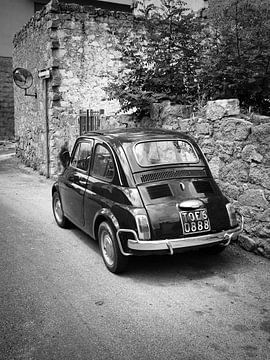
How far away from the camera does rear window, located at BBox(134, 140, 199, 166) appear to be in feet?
16.4

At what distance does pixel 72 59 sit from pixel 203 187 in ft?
27.4

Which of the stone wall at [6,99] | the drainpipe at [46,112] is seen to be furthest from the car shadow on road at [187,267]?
the stone wall at [6,99]

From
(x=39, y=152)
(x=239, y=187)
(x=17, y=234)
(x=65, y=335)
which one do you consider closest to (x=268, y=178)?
(x=239, y=187)

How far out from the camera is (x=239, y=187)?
5.57 metres

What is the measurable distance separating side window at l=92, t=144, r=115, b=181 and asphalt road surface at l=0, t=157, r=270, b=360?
1.12 meters

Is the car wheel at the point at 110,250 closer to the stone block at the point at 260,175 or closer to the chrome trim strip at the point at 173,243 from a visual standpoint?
the chrome trim strip at the point at 173,243

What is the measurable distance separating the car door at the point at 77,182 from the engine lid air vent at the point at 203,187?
1.61 m

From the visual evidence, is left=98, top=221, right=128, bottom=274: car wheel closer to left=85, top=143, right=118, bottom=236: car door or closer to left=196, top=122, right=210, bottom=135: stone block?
left=85, top=143, right=118, bottom=236: car door

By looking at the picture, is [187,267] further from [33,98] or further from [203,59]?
[33,98]

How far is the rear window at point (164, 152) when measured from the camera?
5004mm

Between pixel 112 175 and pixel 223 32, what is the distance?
3906 mm

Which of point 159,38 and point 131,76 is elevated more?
point 159,38

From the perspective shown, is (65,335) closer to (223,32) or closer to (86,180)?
(86,180)

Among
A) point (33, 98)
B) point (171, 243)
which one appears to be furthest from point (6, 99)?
point (171, 243)
